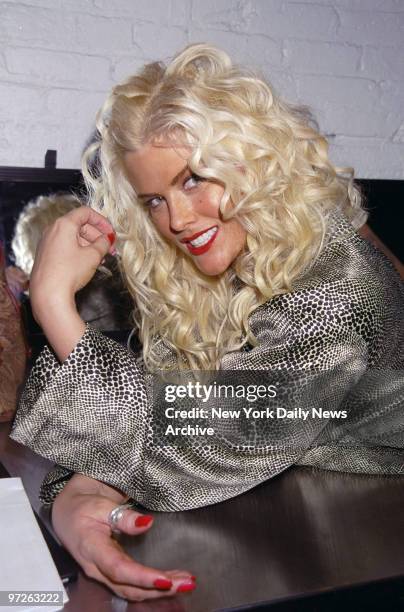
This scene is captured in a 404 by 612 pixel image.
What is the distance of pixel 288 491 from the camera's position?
1.01 metres

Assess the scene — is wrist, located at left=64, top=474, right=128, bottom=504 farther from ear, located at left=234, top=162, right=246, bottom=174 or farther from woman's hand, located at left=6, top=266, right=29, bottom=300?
woman's hand, located at left=6, top=266, right=29, bottom=300

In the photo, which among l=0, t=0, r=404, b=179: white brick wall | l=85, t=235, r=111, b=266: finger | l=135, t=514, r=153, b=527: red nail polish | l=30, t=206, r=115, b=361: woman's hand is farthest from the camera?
l=0, t=0, r=404, b=179: white brick wall

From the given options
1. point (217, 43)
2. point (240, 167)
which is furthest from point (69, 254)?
point (217, 43)

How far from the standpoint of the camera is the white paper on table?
0.71 m

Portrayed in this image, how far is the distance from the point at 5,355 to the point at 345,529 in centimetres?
66

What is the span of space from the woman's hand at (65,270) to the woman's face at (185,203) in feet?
0.30

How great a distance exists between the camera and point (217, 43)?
1602mm

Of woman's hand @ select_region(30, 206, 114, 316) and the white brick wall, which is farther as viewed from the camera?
the white brick wall

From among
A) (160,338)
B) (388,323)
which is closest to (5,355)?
(160,338)

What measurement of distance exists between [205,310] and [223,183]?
0.27 meters

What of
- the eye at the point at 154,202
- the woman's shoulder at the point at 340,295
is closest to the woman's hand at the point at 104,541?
the woman's shoulder at the point at 340,295

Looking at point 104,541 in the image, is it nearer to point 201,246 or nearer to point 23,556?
point 23,556

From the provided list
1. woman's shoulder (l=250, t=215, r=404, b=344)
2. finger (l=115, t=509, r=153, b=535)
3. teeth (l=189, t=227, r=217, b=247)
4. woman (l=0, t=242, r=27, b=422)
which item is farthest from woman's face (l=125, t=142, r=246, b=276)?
finger (l=115, t=509, r=153, b=535)

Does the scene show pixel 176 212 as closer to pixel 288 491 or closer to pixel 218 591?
pixel 288 491
